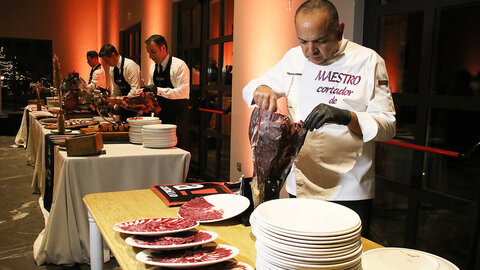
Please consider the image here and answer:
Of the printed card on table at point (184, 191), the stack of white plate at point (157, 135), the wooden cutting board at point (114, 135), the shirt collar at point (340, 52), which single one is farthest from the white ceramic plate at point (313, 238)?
the wooden cutting board at point (114, 135)

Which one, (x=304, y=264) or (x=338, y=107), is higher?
(x=338, y=107)

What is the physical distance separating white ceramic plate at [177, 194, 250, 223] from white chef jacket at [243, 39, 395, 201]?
0.89 feet

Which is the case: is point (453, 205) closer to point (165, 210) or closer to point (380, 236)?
point (380, 236)

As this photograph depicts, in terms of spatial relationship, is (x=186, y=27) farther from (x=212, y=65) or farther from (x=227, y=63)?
(x=227, y=63)

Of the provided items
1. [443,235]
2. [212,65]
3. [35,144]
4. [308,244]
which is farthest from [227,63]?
[308,244]

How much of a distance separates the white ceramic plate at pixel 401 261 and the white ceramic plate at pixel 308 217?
5.7 inches

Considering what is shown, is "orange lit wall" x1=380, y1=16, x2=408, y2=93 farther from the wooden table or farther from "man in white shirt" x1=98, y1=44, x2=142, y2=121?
"man in white shirt" x1=98, y1=44, x2=142, y2=121

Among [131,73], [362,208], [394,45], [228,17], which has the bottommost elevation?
[362,208]

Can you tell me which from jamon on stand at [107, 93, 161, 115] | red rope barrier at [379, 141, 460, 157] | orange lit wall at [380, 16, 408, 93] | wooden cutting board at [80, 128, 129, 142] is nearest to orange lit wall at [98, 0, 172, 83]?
jamon on stand at [107, 93, 161, 115]

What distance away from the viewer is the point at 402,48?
2.32m

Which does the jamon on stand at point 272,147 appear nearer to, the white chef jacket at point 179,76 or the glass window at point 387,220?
the glass window at point 387,220

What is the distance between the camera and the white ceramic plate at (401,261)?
79 cm

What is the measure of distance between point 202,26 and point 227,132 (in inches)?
57.9

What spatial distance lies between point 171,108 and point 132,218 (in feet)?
9.15
